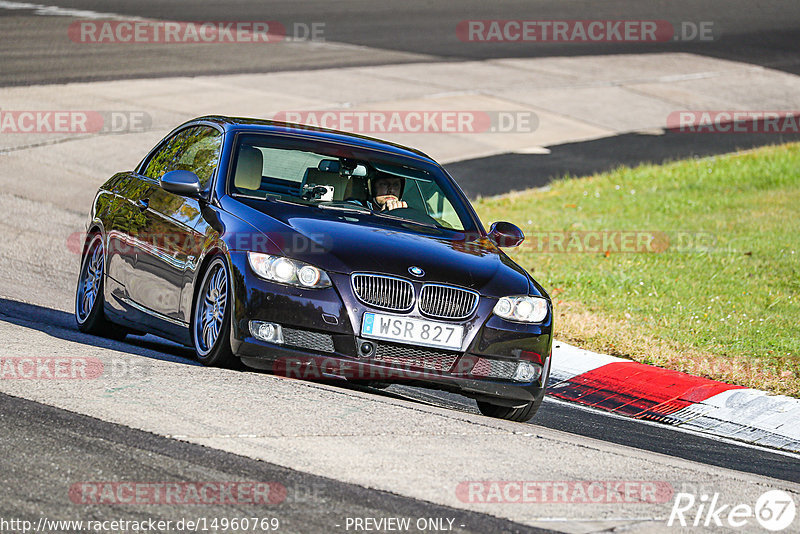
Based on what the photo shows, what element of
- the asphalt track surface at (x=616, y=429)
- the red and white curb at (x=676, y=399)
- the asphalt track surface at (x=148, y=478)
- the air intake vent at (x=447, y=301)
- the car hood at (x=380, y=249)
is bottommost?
the red and white curb at (x=676, y=399)

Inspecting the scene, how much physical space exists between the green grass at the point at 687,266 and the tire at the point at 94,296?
3865 millimetres

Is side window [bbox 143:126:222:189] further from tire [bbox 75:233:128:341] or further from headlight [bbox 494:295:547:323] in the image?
headlight [bbox 494:295:547:323]

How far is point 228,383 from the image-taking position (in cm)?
680

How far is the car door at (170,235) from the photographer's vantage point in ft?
26.0

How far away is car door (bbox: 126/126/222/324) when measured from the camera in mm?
7922

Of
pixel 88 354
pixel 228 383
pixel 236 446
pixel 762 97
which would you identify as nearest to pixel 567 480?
pixel 236 446
